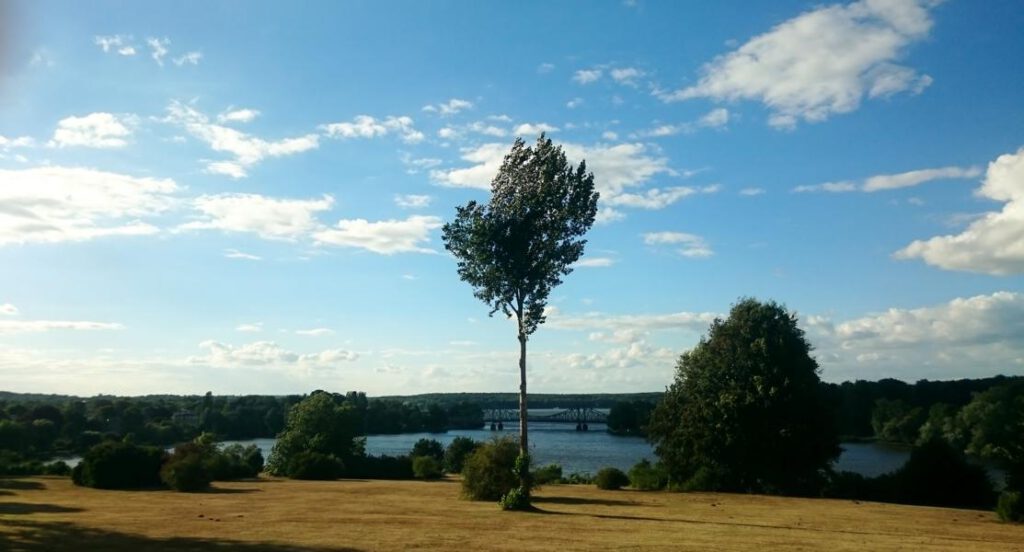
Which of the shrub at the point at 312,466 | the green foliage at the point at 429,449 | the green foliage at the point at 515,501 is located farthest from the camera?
the green foliage at the point at 429,449

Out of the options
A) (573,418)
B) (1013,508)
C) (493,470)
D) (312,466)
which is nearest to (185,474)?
(312,466)

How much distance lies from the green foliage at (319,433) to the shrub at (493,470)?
22.5 meters

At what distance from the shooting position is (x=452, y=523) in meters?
24.7

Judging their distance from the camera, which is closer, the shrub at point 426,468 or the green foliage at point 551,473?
the green foliage at point 551,473

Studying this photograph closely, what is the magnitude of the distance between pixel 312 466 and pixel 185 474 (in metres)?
12.9

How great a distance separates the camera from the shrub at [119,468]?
126 feet

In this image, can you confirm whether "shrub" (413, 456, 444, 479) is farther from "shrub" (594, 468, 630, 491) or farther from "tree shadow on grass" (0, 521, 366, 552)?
"tree shadow on grass" (0, 521, 366, 552)

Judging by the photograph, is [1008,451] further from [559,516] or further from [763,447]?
[559,516]

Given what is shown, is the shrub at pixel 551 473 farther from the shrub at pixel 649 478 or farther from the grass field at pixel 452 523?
the grass field at pixel 452 523

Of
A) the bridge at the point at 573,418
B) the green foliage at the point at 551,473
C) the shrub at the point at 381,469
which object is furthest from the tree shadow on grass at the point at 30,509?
the bridge at the point at 573,418

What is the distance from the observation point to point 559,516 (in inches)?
1096

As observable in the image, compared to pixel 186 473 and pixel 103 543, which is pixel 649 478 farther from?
pixel 103 543

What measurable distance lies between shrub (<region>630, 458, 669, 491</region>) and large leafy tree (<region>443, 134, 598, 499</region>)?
13.7 m

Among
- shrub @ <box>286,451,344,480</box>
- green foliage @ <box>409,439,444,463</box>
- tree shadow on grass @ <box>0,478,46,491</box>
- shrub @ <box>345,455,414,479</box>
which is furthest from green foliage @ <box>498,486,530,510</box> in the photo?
green foliage @ <box>409,439,444,463</box>
